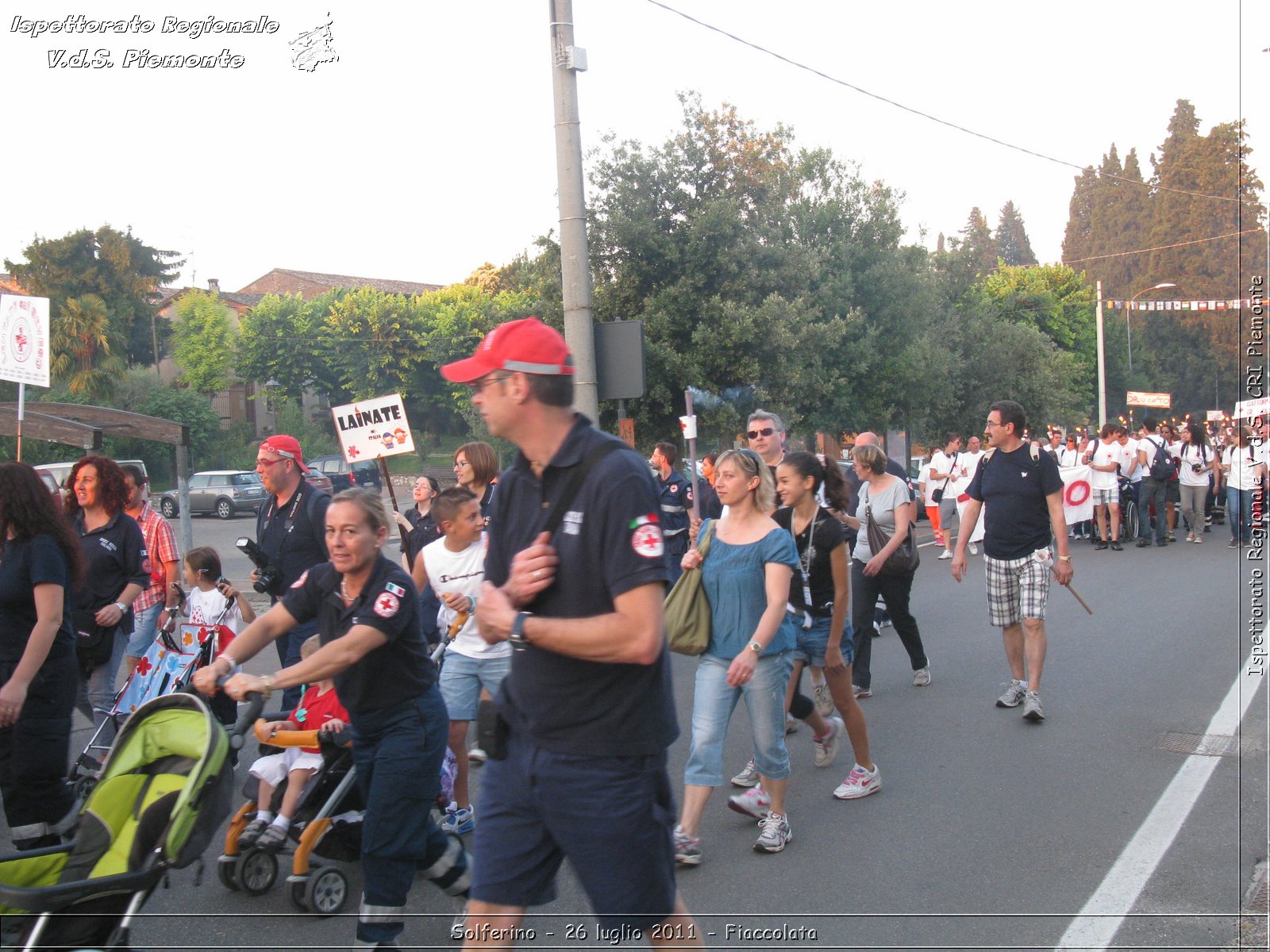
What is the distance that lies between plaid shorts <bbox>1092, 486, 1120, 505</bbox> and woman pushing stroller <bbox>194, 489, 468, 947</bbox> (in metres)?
15.5

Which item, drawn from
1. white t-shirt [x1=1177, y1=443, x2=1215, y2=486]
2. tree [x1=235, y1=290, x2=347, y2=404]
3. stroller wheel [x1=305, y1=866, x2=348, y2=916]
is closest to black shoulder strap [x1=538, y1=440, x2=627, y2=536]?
stroller wheel [x1=305, y1=866, x2=348, y2=916]

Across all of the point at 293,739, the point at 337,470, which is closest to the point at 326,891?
the point at 293,739

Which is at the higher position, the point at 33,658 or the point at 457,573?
the point at 457,573

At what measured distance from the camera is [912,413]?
89.6ft

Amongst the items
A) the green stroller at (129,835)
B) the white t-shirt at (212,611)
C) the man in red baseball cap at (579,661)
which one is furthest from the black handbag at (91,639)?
the man in red baseball cap at (579,661)

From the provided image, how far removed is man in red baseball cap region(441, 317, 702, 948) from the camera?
258 centimetres

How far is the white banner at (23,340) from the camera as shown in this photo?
30.8 ft

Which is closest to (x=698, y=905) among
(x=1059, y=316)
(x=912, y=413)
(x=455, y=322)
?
(x=912, y=413)

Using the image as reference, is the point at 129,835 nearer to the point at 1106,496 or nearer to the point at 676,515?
the point at 676,515

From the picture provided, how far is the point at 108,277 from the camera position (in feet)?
173

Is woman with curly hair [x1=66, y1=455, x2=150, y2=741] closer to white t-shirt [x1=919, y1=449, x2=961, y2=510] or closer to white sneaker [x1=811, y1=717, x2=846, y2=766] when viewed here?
white sneaker [x1=811, y1=717, x2=846, y2=766]

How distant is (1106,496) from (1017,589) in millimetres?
11169

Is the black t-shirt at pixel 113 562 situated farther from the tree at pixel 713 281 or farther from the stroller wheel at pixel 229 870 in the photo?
the tree at pixel 713 281

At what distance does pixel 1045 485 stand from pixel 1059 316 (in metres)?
51.0
